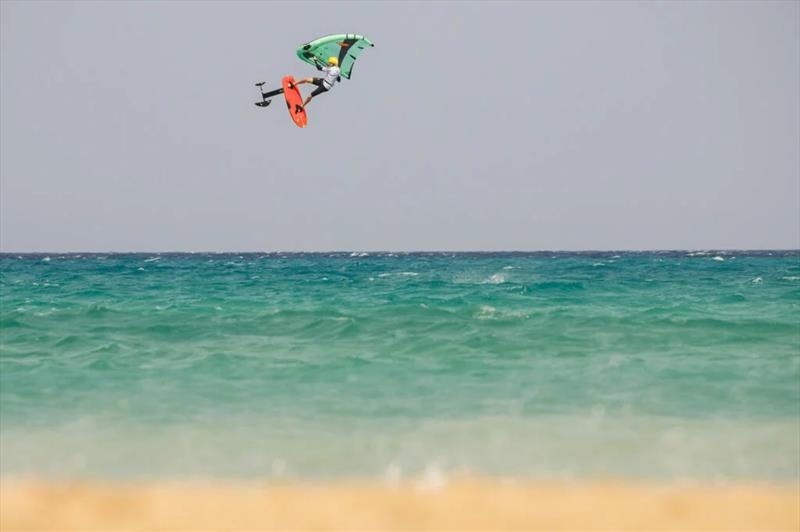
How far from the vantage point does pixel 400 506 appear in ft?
21.0

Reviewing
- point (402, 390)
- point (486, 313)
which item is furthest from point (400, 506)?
point (486, 313)

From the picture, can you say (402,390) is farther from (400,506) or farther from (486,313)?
(486,313)

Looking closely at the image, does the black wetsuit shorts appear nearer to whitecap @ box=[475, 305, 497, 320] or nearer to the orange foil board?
the orange foil board

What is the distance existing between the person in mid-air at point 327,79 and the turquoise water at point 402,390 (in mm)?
4470

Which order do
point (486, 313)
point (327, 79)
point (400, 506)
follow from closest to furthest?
point (400, 506) < point (327, 79) < point (486, 313)

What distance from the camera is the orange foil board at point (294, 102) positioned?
47.5ft

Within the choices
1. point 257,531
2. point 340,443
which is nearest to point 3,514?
point 257,531

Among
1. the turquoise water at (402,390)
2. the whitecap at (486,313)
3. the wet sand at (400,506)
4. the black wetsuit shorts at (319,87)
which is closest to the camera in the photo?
the wet sand at (400,506)

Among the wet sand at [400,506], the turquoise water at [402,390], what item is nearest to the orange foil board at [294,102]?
the turquoise water at [402,390]

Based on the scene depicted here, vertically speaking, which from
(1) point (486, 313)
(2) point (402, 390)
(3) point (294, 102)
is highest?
(3) point (294, 102)

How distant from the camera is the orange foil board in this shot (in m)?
14.5

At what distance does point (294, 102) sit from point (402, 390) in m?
6.30

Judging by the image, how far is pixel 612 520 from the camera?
242 inches

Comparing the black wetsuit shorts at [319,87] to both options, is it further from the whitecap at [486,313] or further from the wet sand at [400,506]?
the wet sand at [400,506]
